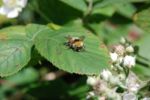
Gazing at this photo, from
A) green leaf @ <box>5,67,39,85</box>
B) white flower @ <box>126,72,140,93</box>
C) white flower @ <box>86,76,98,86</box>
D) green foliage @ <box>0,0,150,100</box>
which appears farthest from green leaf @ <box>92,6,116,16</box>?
white flower @ <box>86,76,98,86</box>

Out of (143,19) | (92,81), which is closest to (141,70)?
(143,19)

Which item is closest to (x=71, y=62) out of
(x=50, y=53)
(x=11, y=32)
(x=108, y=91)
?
(x=50, y=53)

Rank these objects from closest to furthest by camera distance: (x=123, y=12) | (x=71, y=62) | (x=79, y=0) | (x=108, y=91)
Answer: (x=108, y=91) < (x=71, y=62) < (x=79, y=0) < (x=123, y=12)

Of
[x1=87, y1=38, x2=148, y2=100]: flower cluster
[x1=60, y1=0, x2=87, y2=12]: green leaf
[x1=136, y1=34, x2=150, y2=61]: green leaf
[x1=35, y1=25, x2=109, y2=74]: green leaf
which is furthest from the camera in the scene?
[x1=136, y1=34, x2=150, y2=61]: green leaf

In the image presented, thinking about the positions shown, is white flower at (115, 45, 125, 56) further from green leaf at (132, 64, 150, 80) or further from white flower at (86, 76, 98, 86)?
green leaf at (132, 64, 150, 80)

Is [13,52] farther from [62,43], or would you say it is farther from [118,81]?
[118,81]

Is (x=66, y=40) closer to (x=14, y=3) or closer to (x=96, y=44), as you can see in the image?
(x=96, y=44)

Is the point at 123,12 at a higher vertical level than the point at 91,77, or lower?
lower
